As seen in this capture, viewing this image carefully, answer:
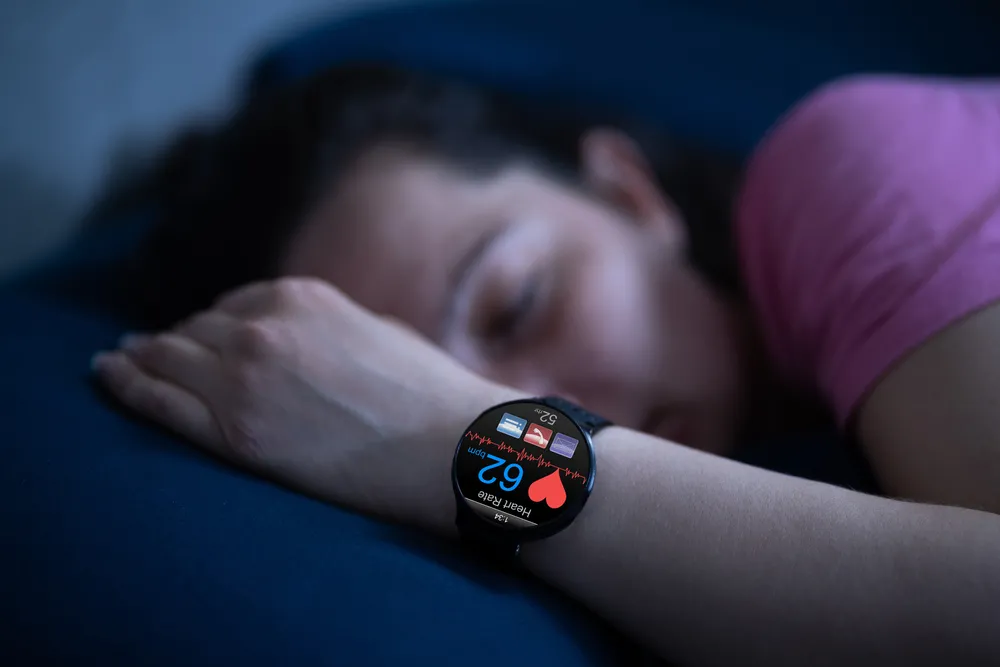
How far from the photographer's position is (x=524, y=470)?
567 mm

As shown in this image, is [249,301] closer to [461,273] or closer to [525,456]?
[461,273]

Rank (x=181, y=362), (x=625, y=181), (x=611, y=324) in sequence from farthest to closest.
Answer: (x=625, y=181)
(x=611, y=324)
(x=181, y=362)

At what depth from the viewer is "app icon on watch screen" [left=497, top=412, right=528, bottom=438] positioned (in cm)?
59

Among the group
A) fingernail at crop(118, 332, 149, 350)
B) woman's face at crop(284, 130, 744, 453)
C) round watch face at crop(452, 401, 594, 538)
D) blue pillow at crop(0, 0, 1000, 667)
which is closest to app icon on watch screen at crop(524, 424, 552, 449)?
round watch face at crop(452, 401, 594, 538)

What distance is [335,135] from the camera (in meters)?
1.01

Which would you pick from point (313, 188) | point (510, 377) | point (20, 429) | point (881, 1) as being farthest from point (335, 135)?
point (881, 1)

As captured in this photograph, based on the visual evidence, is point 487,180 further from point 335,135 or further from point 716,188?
point 716,188

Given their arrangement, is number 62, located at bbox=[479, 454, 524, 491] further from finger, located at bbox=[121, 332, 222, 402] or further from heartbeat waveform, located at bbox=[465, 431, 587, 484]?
finger, located at bbox=[121, 332, 222, 402]

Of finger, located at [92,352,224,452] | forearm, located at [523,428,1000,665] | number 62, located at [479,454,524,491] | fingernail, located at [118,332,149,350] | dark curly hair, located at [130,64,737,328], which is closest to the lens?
forearm, located at [523,428,1000,665]

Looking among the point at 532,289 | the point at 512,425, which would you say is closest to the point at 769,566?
the point at 512,425

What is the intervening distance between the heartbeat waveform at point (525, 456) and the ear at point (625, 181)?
0.56m

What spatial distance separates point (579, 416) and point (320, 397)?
0.23 meters

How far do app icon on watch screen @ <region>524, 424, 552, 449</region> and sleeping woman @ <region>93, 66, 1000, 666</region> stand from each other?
0.17ft

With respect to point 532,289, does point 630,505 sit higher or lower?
lower
